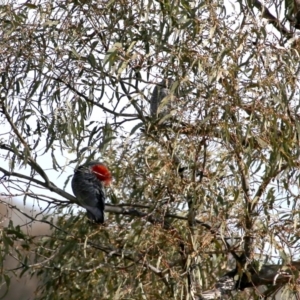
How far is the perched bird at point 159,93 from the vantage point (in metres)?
2.89

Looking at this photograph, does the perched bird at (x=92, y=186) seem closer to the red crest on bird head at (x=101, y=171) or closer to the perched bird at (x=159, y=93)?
the red crest on bird head at (x=101, y=171)

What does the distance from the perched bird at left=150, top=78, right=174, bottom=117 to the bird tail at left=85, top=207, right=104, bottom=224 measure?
481 mm

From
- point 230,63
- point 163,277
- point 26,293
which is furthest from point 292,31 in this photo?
point 26,293

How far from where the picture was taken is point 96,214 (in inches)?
128

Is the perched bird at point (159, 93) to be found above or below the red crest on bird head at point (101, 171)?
above

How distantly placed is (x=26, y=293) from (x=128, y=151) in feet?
9.38

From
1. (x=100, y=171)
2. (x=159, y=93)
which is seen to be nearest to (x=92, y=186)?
(x=100, y=171)

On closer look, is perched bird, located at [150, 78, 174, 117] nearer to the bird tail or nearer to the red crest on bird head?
the red crest on bird head

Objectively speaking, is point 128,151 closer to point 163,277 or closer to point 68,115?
point 68,115

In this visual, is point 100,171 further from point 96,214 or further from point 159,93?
point 159,93

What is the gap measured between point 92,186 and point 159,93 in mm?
556

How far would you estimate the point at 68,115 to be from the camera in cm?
309

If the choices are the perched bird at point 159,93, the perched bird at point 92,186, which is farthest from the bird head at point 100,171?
the perched bird at point 159,93

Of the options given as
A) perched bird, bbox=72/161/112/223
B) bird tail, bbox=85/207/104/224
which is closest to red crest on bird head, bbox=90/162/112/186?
perched bird, bbox=72/161/112/223
